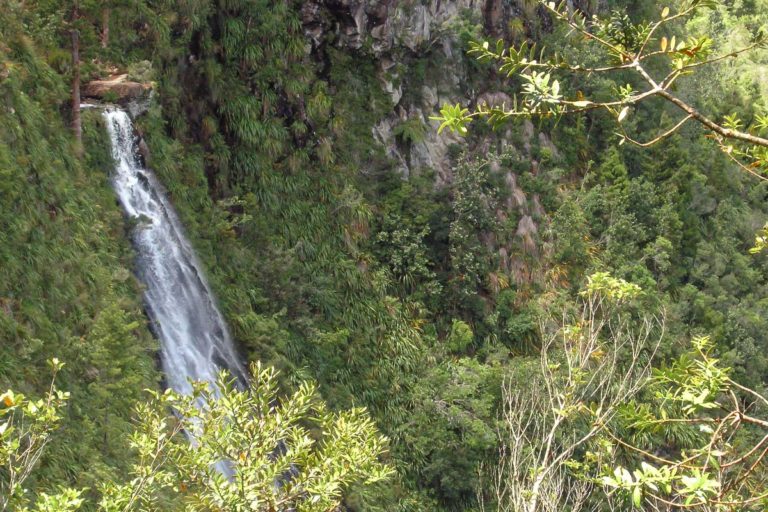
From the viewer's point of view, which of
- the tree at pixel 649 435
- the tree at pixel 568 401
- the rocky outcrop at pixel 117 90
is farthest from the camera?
→ the rocky outcrop at pixel 117 90

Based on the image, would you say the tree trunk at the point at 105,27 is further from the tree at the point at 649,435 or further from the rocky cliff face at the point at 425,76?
the tree at the point at 649,435

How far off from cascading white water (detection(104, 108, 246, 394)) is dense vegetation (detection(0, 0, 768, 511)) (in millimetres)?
359

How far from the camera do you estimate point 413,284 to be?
1708cm

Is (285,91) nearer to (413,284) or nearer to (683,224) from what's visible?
(413,284)

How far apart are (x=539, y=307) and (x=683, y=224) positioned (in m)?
8.47

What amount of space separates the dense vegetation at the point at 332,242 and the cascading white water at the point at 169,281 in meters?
→ 0.36

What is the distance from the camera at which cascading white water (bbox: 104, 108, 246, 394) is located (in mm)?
10922

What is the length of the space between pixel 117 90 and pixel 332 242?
5676mm

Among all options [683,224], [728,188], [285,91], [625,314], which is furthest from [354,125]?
[728,188]

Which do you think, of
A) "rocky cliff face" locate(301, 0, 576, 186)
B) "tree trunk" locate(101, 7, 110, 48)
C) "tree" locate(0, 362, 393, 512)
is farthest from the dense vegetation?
"tree" locate(0, 362, 393, 512)

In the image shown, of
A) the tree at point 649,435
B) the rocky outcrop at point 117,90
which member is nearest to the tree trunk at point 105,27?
the rocky outcrop at point 117,90

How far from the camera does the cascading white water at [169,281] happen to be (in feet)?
35.8

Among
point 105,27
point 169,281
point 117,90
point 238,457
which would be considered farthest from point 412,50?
point 238,457

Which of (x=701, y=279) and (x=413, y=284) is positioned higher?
(x=413, y=284)
